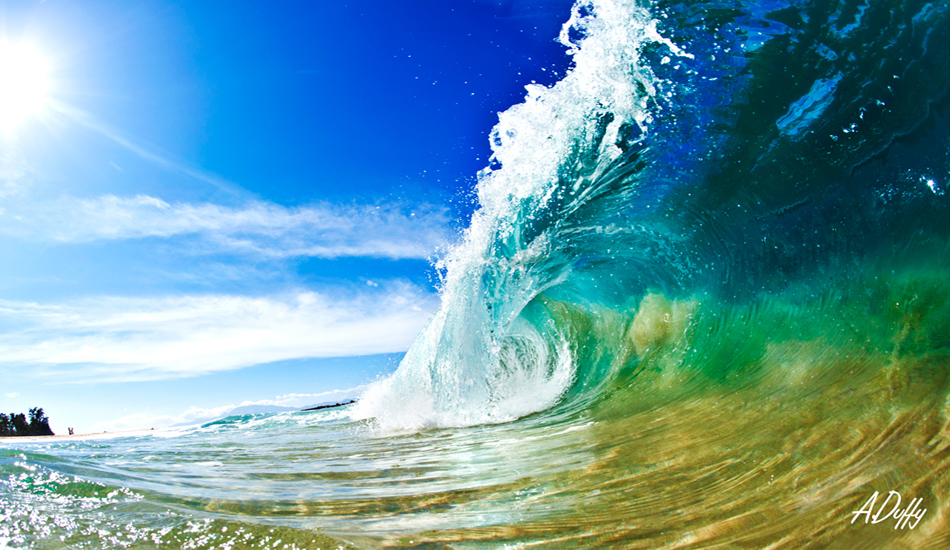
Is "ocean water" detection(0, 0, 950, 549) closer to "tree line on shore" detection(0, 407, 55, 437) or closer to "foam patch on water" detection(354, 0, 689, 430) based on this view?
"foam patch on water" detection(354, 0, 689, 430)

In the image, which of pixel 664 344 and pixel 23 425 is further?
pixel 23 425

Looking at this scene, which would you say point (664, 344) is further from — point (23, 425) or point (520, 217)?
point (23, 425)

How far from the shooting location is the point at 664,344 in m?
6.32

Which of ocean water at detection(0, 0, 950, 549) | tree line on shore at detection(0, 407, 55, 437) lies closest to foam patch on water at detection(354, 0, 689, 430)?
ocean water at detection(0, 0, 950, 549)

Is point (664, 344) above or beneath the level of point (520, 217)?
beneath

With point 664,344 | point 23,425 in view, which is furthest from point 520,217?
point 23,425

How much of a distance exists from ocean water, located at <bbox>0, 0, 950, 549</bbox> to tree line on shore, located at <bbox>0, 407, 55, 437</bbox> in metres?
31.1

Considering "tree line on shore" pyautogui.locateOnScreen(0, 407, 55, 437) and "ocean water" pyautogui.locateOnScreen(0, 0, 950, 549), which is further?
"tree line on shore" pyautogui.locateOnScreen(0, 407, 55, 437)

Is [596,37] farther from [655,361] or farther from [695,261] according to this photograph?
[655,361]

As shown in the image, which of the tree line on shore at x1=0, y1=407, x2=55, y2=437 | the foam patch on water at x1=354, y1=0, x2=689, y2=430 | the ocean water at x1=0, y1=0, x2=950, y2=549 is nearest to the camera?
the ocean water at x1=0, y1=0, x2=950, y2=549

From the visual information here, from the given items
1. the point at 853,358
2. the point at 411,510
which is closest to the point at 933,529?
the point at 411,510

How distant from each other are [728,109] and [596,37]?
6.04 feet

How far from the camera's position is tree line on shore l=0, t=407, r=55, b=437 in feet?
87.0

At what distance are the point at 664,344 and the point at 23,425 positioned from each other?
39.5 meters
